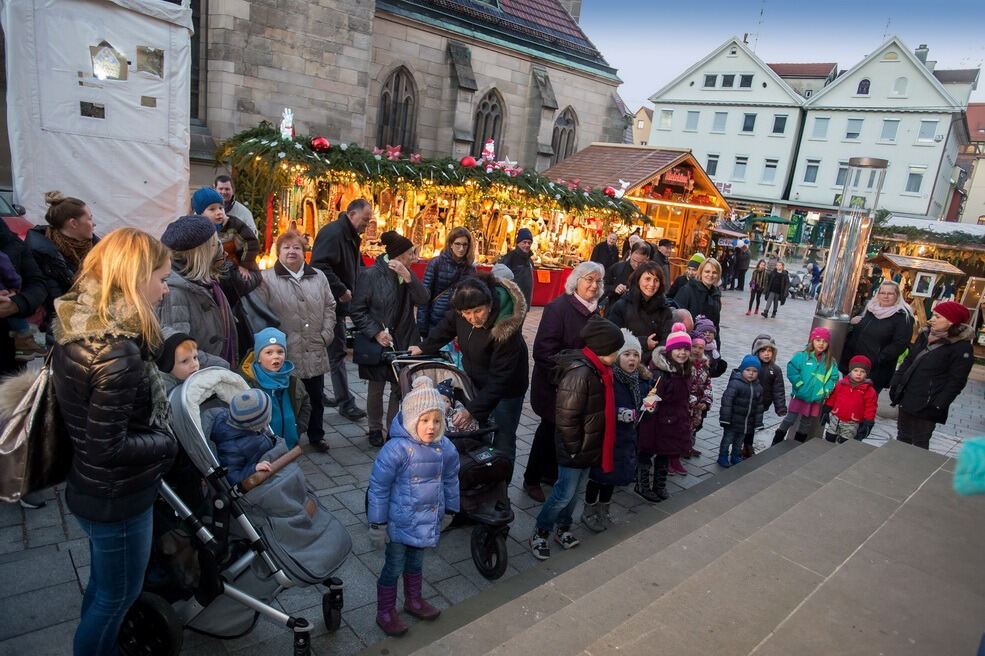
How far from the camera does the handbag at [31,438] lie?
7.37ft

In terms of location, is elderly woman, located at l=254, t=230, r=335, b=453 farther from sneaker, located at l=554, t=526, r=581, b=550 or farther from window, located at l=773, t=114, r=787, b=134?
window, located at l=773, t=114, r=787, b=134

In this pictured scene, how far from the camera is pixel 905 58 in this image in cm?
4069

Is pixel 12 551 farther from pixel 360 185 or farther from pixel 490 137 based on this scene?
pixel 490 137

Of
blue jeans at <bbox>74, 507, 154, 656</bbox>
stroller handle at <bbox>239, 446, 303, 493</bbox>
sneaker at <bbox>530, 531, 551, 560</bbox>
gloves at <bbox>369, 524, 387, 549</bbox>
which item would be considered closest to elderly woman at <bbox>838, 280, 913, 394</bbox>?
sneaker at <bbox>530, 531, 551, 560</bbox>

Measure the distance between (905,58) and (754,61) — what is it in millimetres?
9655

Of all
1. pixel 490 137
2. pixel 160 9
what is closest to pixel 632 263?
pixel 160 9

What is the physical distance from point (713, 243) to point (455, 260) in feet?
65.4

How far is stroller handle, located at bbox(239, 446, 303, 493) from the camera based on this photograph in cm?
286

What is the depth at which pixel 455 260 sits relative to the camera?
Result: 611 centimetres

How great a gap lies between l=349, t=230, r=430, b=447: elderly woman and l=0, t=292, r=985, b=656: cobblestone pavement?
50 cm

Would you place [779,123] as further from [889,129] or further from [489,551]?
[489,551]

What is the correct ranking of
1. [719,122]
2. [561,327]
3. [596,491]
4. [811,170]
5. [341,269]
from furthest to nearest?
[719,122], [811,170], [341,269], [561,327], [596,491]

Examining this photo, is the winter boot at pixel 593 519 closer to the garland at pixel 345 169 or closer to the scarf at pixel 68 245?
the scarf at pixel 68 245

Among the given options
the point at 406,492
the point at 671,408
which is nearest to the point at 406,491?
the point at 406,492
